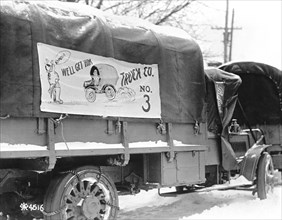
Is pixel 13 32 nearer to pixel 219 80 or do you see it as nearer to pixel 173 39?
pixel 173 39

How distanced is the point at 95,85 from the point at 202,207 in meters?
4.10

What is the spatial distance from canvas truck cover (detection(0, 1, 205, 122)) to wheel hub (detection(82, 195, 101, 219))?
1.09 m

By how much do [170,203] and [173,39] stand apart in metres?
3.69

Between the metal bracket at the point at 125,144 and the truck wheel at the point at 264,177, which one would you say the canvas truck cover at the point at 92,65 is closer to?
the metal bracket at the point at 125,144

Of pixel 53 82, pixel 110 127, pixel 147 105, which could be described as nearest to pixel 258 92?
pixel 147 105

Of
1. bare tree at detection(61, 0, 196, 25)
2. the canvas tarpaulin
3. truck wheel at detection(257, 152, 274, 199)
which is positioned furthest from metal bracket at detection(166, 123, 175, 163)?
bare tree at detection(61, 0, 196, 25)

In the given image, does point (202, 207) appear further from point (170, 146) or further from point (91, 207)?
point (91, 207)

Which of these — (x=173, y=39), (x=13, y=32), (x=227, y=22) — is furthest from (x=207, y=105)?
(x=227, y=22)

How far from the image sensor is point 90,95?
19.3 feet

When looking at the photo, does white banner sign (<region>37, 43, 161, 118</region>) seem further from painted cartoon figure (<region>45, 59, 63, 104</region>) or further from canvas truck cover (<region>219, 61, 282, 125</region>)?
canvas truck cover (<region>219, 61, 282, 125</region>)

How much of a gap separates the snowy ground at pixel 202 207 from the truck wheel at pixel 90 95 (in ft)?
9.06

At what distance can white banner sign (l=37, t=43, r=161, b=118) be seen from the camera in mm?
5504

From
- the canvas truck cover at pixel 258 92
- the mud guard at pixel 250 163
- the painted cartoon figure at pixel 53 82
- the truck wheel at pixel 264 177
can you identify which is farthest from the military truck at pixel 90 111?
the canvas truck cover at pixel 258 92

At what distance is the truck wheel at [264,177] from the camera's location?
29.7 feet
